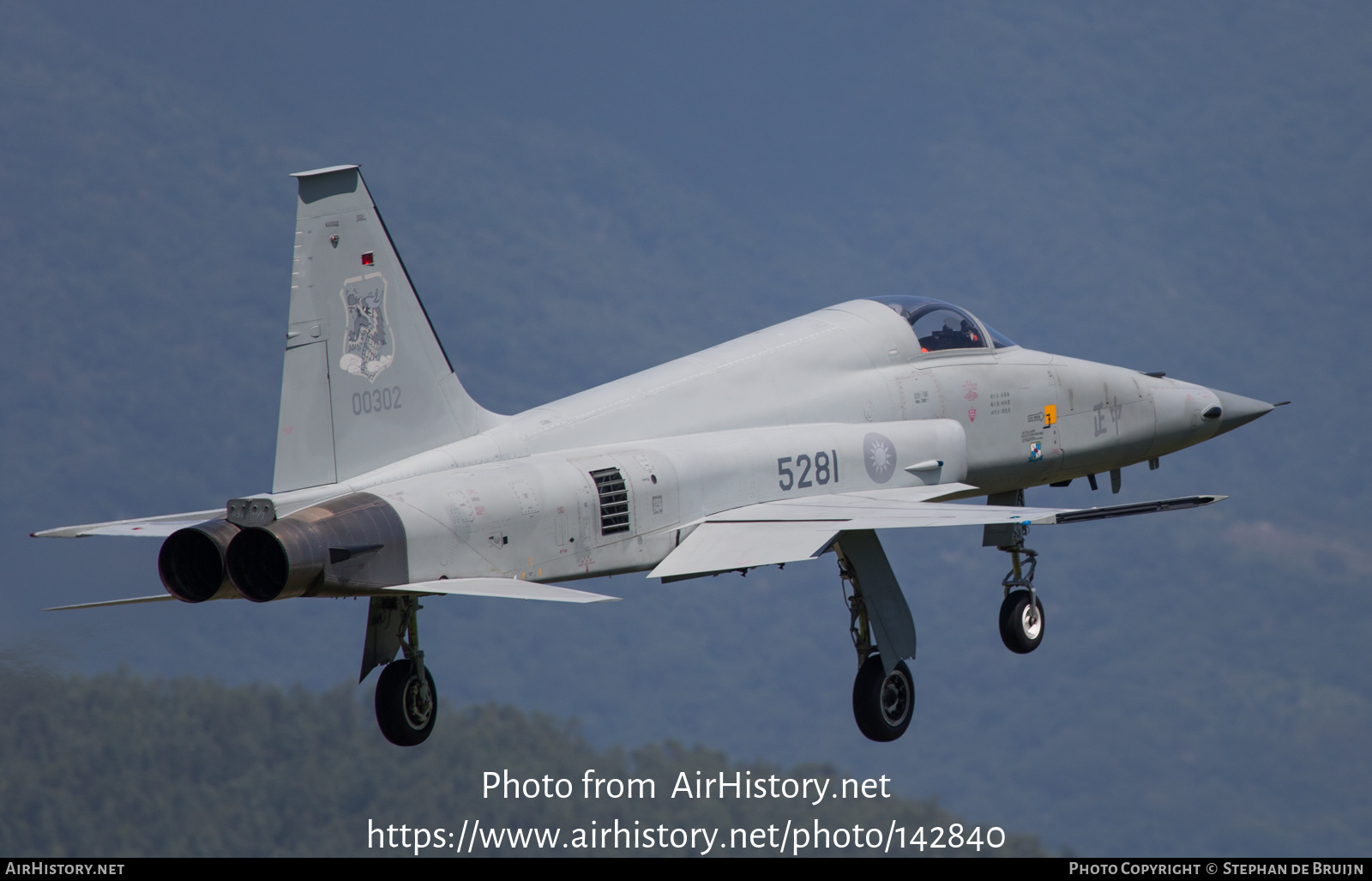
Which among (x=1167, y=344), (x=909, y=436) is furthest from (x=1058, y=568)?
(x=909, y=436)

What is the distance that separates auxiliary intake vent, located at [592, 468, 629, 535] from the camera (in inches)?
653

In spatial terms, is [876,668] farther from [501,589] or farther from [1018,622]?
[501,589]

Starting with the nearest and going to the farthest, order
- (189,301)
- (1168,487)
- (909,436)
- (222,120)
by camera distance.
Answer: (909,436) → (1168,487) → (189,301) → (222,120)

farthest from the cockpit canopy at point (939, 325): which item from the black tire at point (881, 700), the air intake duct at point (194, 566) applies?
the air intake duct at point (194, 566)

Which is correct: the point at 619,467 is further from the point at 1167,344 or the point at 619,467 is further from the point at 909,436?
the point at 1167,344

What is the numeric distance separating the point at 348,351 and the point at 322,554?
2304 millimetres

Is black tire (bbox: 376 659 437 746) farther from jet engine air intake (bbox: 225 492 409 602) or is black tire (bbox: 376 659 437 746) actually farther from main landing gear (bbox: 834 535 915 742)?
main landing gear (bbox: 834 535 915 742)

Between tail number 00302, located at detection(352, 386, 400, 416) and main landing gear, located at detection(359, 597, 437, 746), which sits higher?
tail number 00302, located at detection(352, 386, 400, 416)

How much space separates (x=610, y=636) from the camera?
14850cm

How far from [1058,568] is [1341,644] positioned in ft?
100

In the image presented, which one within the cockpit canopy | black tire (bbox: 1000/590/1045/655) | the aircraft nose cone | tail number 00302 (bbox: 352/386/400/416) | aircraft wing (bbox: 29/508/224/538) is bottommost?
black tire (bbox: 1000/590/1045/655)

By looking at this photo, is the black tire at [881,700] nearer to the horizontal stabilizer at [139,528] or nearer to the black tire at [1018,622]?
the black tire at [1018,622]

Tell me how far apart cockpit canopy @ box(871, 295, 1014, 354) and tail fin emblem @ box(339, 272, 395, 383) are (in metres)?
6.74

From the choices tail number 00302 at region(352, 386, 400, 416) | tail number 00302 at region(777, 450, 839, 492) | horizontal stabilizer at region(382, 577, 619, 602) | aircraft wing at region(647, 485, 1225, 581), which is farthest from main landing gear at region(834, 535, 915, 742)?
tail number 00302 at region(352, 386, 400, 416)
